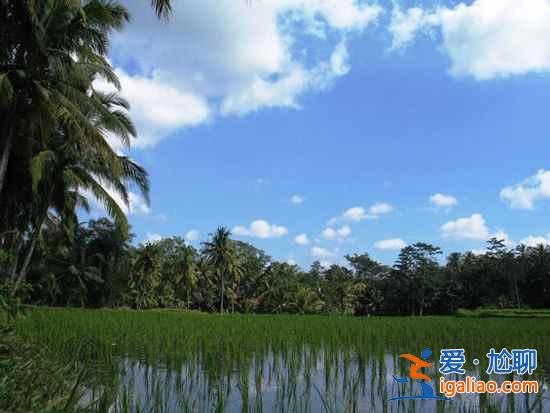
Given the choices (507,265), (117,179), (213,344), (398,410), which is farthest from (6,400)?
(507,265)

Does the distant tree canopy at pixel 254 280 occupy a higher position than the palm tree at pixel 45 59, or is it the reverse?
the palm tree at pixel 45 59

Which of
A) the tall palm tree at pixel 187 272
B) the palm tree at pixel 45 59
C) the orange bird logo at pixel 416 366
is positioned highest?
the palm tree at pixel 45 59

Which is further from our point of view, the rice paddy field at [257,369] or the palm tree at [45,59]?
the palm tree at [45,59]

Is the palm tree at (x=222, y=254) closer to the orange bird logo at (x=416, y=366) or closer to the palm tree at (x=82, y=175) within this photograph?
the palm tree at (x=82, y=175)

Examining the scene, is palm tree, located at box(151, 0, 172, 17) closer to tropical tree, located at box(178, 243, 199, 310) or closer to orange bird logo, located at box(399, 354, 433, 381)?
orange bird logo, located at box(399, 354, 433, 381)

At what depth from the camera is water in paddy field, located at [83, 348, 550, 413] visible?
4684mm

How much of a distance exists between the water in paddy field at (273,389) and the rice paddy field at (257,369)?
2 centimetres

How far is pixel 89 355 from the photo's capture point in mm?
7836

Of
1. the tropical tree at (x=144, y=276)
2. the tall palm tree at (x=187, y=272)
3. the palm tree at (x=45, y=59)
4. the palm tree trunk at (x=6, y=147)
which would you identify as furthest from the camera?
the tall palm tree at (x=187, y=272)

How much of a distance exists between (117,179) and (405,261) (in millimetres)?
41001

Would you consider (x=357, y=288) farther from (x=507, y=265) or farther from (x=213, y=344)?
(x=213, y=344)

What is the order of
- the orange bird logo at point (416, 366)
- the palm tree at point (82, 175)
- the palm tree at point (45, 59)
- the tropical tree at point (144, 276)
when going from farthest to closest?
the tropical tree at point (144, 276) → the palm tree at point (82, 175) → the palm tree at point (45, 59) → the orange bird logo at point (416, 366)

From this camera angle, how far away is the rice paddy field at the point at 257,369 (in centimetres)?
491

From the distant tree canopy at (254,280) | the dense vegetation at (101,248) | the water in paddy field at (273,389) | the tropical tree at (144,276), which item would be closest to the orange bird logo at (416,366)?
the water in paddy field at (273,389)
